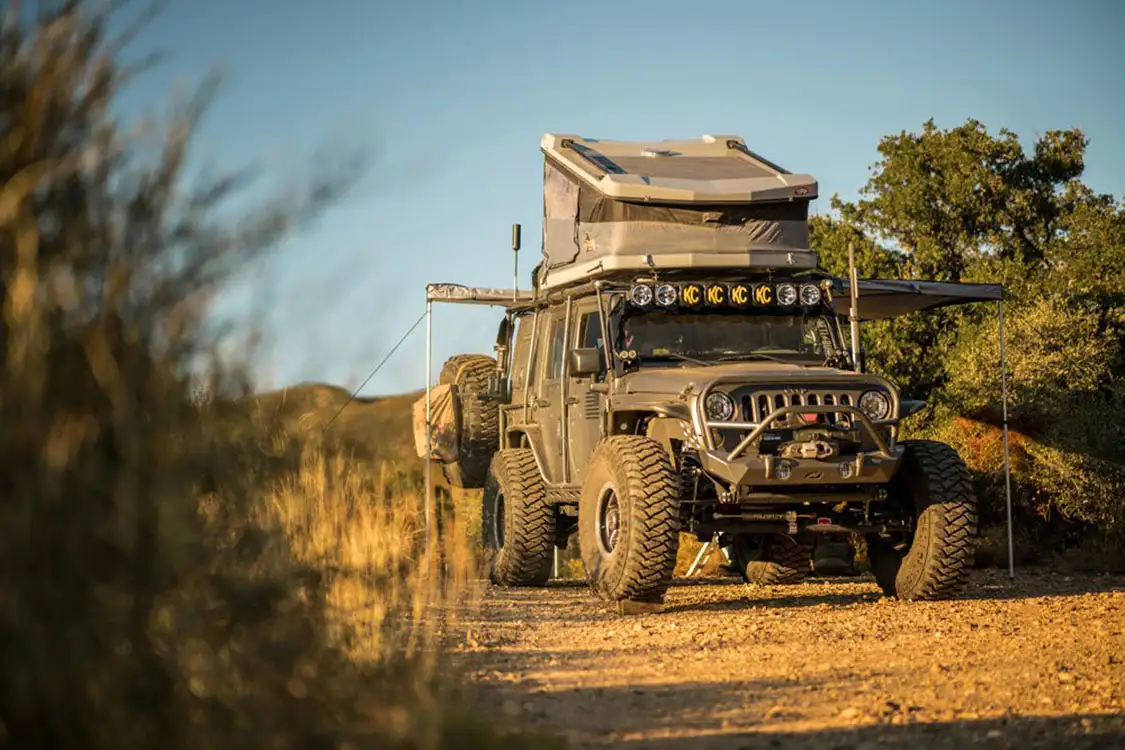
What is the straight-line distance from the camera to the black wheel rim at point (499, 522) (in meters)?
14.1

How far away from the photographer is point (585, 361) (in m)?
11.4

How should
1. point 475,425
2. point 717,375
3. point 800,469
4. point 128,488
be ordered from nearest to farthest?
point 128,488 < point 800,469 < point 717,375 < point 475,425

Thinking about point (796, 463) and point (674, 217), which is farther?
point (674, 217)

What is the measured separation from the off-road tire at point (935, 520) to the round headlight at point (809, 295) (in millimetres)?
1386

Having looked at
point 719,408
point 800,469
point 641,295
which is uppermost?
point 641,295

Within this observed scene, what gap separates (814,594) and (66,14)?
31.0ft

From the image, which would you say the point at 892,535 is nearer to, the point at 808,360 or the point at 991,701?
the point at 808,360

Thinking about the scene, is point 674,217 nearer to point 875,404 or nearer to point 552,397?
point 552,397

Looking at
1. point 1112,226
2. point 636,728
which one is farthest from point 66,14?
point 1112,226

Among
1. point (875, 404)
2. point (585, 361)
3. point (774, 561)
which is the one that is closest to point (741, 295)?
point (585, 361)

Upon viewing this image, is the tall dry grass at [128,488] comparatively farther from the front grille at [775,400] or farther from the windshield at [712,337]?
the windshield at [712,337]

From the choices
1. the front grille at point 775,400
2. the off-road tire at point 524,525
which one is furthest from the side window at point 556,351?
the front grille at point 775,400

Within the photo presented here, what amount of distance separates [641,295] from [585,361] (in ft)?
2.29

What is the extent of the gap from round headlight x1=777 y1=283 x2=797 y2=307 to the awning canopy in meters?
1.42
